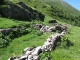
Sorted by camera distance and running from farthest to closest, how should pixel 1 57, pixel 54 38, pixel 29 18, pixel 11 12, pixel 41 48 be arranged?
pixel 29 18 → pixel 11 12 → pixel 54 38 → pixel 1 57 → pixel 41 48

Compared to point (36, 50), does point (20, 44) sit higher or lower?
lower

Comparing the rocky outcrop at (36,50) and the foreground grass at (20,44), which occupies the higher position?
the rocky outcrop at (36,50)

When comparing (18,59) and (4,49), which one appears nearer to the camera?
(18,59)

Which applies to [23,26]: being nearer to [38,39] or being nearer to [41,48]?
[38,39]

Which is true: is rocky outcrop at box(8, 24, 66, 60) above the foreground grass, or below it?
above

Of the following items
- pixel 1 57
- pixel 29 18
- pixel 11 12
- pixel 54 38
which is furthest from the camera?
pixel 29 18

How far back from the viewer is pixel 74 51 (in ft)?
95.1

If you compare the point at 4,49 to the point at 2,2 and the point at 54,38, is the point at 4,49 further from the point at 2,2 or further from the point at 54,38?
the point at 2,2

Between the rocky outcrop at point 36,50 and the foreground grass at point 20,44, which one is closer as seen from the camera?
the rocky outcrop at point 36,50

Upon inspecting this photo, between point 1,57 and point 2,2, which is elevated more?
point 2,2

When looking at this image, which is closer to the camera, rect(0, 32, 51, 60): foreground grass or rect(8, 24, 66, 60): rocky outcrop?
rect(8, 24, 66, 60): rocky outcrop

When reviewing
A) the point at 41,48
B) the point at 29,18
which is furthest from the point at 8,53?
the point at 29,18

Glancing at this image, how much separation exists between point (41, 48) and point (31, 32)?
1385 centimetres

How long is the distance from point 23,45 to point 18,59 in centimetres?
797
